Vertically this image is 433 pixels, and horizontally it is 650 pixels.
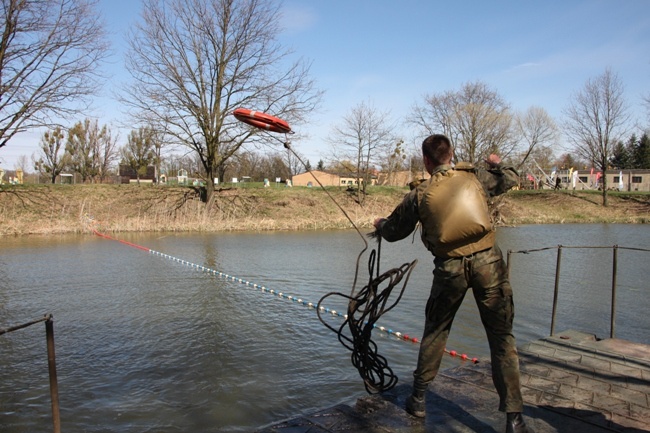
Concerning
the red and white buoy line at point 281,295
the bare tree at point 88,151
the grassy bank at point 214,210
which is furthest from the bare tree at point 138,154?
the red and white buoy line at point 281,295

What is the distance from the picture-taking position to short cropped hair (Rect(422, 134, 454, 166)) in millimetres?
3615

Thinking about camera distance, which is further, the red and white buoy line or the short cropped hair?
the red and white buoy line

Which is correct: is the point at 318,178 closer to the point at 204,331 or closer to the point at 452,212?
the point at 204,331

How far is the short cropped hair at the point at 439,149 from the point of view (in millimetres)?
3615

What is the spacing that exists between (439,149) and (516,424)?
2.02 meters

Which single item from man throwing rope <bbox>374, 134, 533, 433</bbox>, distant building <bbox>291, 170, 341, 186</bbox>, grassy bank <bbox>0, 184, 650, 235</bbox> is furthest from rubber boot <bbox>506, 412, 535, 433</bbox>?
distant building <bbox>291, 170, 341, 186</bbox>

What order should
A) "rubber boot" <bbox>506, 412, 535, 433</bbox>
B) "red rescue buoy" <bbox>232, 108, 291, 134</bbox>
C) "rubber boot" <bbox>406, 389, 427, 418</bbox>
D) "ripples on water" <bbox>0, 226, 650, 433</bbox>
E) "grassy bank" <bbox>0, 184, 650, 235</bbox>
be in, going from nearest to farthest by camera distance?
"rubber boot" <bbox>506, 412, 535, 433</bbox>
"rubber boot" <bbox>406, 389, 427, 418</bbox>
"red rescue buoy" <bbox>232, 108, 291, 134</bbox>
"ripples on water" <bbox>0, 226, 650, 433</bbox>
"grassy bank" <bbox>0, 184, 650, 235</bbox>

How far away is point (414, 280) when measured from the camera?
11422 mm

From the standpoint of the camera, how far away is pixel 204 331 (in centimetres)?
712

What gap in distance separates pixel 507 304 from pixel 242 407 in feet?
9.00

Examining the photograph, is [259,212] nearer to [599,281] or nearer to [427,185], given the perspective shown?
[599,281]

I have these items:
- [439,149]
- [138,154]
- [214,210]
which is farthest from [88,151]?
[439,149]

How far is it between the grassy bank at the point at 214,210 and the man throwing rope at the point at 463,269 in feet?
70.8

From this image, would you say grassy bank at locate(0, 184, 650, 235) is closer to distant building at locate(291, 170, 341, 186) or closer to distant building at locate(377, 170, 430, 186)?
distant building at locate(377, 170, 430, 186)
